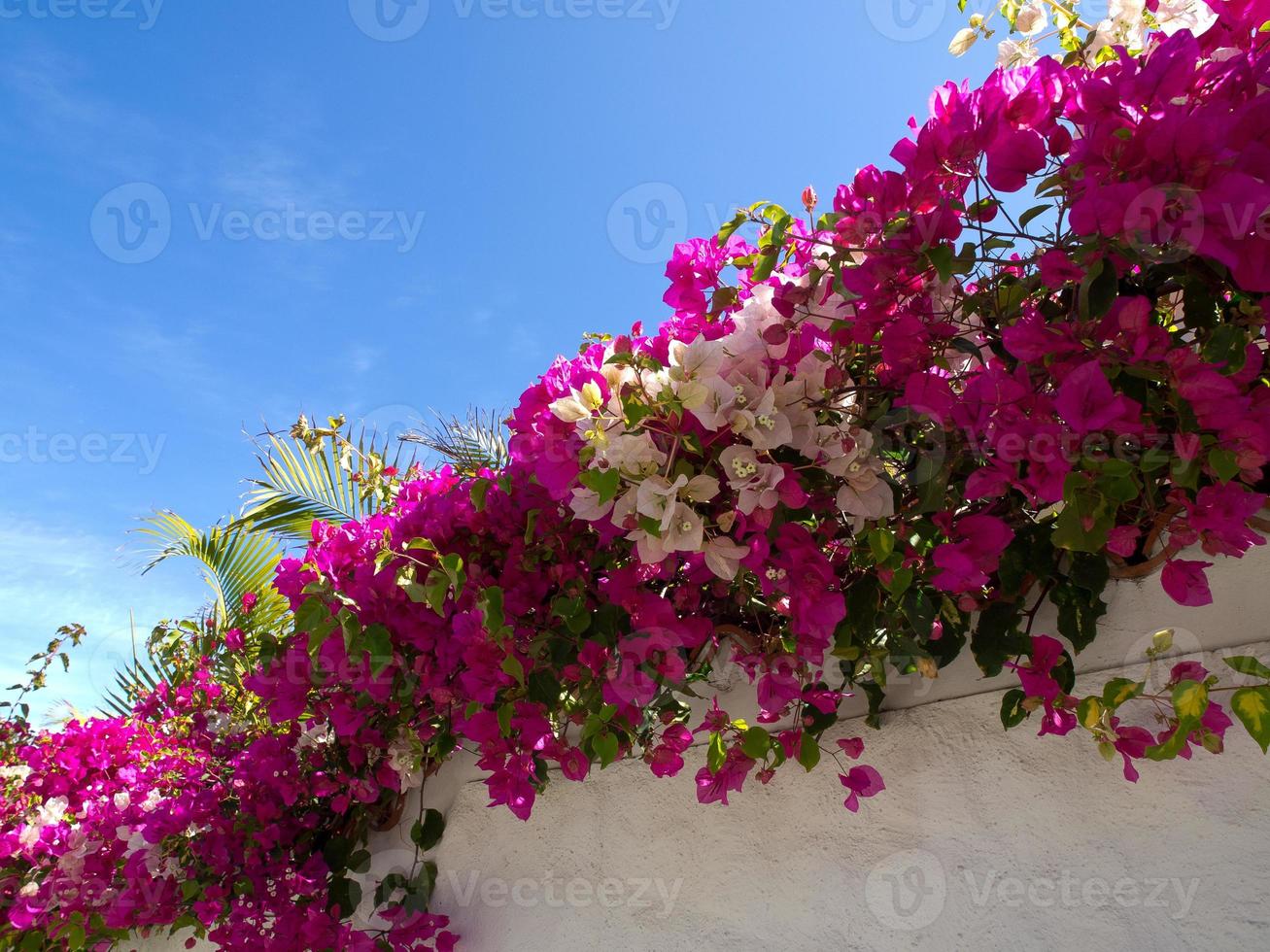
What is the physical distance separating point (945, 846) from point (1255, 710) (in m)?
0.59

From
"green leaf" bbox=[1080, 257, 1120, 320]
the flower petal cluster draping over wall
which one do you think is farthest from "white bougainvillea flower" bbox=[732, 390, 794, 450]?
"green leaf" bbox=[1080, 257, 1120, 320]

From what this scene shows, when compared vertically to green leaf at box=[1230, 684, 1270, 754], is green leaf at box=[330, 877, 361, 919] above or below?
below

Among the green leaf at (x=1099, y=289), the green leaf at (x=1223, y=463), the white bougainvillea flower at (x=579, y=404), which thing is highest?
the white bougainvillea flower at (x=579, y=404)

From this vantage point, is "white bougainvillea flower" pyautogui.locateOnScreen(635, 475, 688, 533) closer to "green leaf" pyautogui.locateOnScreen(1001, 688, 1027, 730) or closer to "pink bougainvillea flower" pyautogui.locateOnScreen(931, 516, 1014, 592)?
"pink bougainvillea flower" pyautogui.locateOnScreen(931, 516, 1014, 592)

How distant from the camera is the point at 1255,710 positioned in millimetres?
1150

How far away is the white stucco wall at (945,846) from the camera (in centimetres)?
135

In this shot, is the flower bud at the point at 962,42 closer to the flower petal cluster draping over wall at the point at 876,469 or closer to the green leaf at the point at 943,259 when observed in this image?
the flower petal cluster draping over wall at the point at 876,469

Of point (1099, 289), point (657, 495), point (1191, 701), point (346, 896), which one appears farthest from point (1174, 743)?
point (346, 896)

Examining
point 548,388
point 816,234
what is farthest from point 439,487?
point 816,234

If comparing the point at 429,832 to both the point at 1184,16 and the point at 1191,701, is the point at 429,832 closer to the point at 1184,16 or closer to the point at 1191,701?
the point at 1191,701

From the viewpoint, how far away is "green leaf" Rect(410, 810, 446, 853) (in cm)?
220

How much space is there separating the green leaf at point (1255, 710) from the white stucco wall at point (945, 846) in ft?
0.73

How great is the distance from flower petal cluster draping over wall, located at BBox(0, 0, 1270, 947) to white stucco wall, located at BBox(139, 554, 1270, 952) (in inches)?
3.7

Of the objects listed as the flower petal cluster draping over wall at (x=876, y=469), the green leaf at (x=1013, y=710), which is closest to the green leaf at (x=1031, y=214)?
the flower petal cluster draping over wall at (x=876, y=469)
